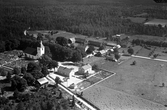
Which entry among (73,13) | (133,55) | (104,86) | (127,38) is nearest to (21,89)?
(104,86)

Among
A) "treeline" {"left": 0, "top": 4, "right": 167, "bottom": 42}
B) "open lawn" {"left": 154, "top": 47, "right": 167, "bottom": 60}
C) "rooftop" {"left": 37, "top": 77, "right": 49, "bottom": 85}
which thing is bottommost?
"rooftop" {"left": 37, "top": 77, "right": 49, "bottom": 85}

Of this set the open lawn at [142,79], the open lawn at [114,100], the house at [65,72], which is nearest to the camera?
the open lawn at [114,100]

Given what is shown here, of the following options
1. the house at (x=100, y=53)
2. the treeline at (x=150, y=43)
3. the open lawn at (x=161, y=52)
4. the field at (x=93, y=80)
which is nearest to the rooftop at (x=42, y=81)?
the field at (x=93, y=80)

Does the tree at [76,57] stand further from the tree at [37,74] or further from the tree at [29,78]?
the tree at [29,78]

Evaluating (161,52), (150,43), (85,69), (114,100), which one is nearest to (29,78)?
(85,69)

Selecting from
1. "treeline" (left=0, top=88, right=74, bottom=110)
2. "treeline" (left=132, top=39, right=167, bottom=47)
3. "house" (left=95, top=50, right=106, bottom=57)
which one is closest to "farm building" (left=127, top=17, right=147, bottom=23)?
"treeline" (left=132, top=39, right=167, bottom=47)

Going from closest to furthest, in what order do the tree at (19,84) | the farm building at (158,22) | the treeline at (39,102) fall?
the treeline at (39,102) → the tree at (19,84) → the farm building at (158,22)

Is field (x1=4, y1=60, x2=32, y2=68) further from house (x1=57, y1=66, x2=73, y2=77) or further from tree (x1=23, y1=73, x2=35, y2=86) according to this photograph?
tree (x1=23, y1=73, x2=35, y2=86)

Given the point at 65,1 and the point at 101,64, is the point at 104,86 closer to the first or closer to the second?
the point at 101,64

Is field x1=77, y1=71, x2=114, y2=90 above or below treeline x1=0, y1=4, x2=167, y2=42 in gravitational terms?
below

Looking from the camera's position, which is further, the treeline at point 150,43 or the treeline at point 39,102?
the treeline at point 150,43
